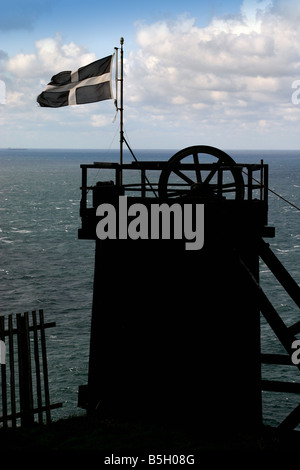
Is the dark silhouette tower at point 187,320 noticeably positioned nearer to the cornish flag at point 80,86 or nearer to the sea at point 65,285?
the sea at point 65,285

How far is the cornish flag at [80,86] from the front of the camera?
1656cm

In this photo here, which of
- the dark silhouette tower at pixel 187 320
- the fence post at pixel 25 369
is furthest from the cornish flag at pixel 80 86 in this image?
the fence post at pixel 25 369

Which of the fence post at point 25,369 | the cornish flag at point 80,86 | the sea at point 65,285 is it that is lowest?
the sea at point 65,285

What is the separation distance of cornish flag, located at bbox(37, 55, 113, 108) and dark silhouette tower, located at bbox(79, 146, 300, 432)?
379 cm

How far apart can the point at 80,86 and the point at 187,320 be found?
701 cm

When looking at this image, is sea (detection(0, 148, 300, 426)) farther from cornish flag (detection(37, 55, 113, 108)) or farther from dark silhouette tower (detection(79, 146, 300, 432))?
cornish flag (detection(37, 55, 113, 108))

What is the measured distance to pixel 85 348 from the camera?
4050 cm

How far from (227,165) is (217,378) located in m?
4.56

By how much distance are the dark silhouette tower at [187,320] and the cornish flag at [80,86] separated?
12.5 feet

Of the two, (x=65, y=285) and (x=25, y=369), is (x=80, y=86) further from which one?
(x=65, y=285)

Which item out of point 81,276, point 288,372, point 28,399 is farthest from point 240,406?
point 81,276
